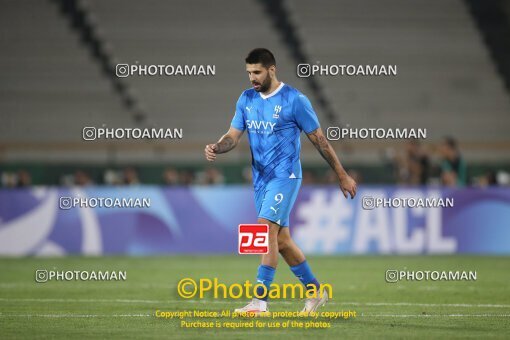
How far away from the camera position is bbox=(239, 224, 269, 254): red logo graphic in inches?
373

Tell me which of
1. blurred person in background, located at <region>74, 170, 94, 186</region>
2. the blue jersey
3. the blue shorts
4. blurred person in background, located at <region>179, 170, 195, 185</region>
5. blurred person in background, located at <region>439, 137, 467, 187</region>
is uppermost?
blurred person in background, located at <region>179, 170, 195, 185</region>

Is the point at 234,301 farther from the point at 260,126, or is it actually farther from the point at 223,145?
the point at 260,126

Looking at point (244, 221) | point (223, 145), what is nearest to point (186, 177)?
point (244, 221)

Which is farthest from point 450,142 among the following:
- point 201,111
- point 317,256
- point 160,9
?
point 160,9

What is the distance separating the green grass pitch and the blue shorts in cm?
108

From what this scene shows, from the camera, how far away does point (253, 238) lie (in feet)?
31.3

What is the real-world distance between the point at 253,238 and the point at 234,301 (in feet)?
6.49

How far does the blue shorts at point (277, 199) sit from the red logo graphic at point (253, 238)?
136 millimetres

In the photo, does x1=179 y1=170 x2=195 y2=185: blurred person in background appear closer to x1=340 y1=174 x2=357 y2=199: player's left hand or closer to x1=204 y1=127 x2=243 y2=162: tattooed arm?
x1=204 y1=127 x2=243 y2=162: tattooed arm

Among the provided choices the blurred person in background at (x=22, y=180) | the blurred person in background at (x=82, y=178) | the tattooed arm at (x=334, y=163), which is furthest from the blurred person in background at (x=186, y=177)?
the tattooed arm at (x=334, y=163)

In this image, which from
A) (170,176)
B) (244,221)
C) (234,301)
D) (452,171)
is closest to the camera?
(234,301)

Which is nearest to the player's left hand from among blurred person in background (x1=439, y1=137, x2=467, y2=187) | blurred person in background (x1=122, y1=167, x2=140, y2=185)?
blurred person in background (x1=439, y1=137, x2=467, y2=187)

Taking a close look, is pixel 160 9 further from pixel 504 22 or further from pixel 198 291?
pixel 198 291

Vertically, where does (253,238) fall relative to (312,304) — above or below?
above
